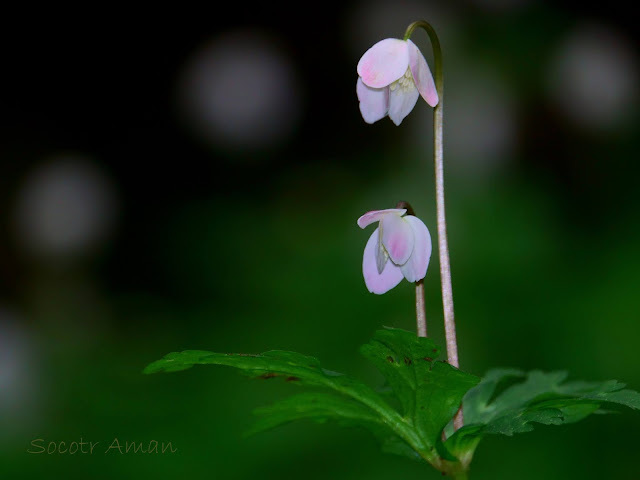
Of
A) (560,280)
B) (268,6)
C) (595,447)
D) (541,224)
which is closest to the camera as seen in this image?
(595,447)

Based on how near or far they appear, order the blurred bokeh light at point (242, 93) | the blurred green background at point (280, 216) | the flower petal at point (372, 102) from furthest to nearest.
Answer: the blurred bokeh light at point (242, 93) < the blurred green background at point (280, 216) < the flower petal at point (372, 102)

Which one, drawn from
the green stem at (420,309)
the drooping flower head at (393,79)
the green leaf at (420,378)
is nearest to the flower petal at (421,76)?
the drooping flower head at (393,79)

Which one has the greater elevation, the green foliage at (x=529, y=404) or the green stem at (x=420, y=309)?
the green stem at (x=420, y=309)

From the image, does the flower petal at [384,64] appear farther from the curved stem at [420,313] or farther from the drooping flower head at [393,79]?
the curved stem at [420,313]

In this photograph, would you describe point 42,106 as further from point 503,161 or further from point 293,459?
point 293,459

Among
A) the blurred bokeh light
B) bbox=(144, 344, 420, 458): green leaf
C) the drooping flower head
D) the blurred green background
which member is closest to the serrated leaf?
bbox=(144, 344, 420, 458): green leaf

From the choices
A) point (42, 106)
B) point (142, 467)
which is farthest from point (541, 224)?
point (42, 106)
